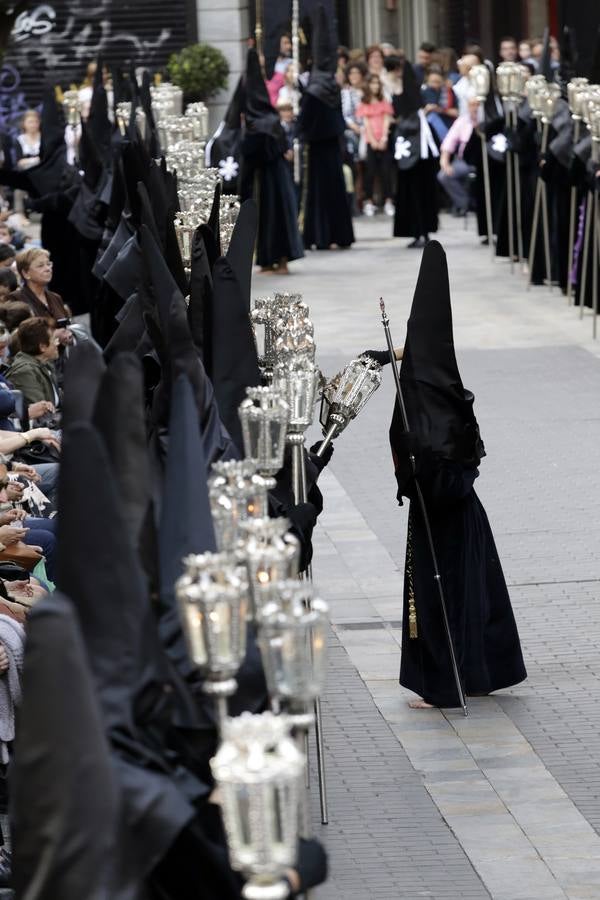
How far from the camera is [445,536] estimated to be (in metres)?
7.89

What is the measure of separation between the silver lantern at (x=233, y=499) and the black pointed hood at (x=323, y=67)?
56.7ft

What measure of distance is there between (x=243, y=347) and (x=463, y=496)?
1.63 metres

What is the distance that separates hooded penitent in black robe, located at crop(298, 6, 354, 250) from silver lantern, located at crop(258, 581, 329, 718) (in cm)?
1827

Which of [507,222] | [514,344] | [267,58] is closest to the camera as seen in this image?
[514,344]

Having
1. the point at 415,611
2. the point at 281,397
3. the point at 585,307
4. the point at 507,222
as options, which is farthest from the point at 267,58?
the point at 281,397

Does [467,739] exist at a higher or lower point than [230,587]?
lower

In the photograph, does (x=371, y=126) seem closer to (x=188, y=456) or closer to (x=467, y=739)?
(x=467, y=739)

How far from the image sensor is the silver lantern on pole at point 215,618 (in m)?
3.75

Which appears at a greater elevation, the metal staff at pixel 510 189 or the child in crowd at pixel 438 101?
the child in crowd at pixel 438 101

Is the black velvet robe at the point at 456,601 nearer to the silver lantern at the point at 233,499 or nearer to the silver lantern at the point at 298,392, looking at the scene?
→ the silver lantern at the point at 298,392

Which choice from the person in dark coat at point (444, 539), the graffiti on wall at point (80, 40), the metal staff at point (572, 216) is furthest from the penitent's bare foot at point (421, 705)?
the graffiti on wall at point (80, 40)

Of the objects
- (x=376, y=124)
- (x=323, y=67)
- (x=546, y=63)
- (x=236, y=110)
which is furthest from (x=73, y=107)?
(x=376, y=124)

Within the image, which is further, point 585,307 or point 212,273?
point 585,307

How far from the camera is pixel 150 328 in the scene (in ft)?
22.4
